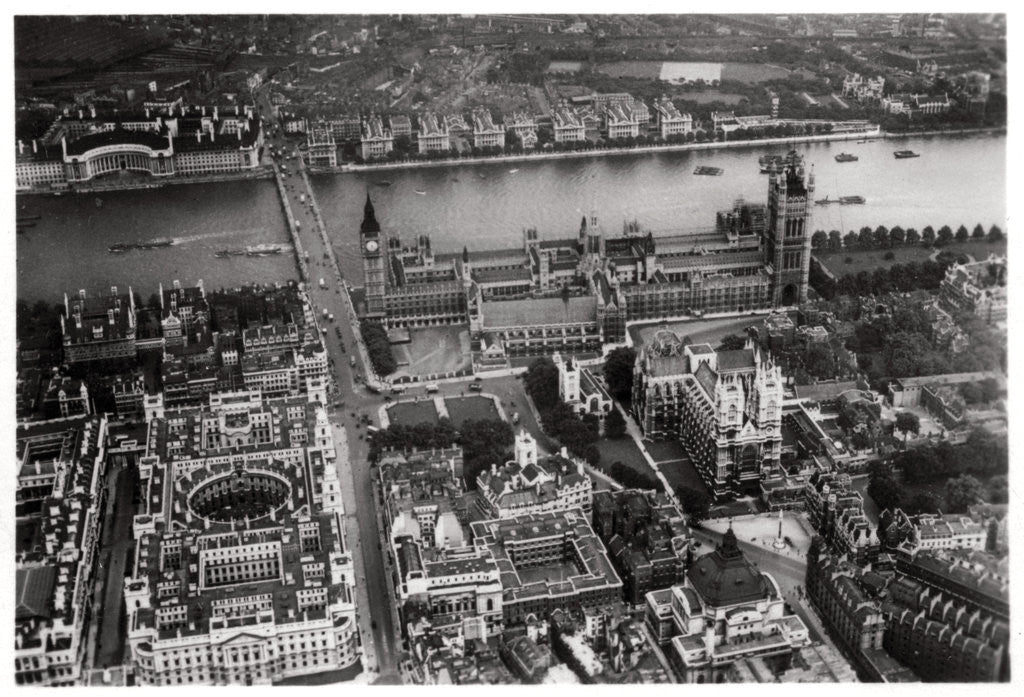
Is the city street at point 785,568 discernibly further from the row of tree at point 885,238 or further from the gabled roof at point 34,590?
the row of tree at point 885,238

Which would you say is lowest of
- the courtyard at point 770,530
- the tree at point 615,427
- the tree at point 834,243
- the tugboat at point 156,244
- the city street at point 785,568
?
the city street at point 785,568

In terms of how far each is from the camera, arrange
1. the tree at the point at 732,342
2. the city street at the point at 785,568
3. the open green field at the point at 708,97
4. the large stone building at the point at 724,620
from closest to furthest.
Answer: the large stone building at the point at 724,620
the city street at the point at 785,568
the tree at the point at 732,342
the open green field at the point at 708,97

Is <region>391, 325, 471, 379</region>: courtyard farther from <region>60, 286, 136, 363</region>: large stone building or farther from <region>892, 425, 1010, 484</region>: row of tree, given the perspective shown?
<region>892, 425, 1010, 484</region>: row of tree

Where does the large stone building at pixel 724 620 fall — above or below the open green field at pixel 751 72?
below

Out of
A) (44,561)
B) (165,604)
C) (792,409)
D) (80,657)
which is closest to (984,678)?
(792,409)

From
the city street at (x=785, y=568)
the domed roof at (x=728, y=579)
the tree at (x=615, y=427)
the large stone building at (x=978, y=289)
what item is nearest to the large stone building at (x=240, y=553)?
the domed roof at (x=728, y=579)

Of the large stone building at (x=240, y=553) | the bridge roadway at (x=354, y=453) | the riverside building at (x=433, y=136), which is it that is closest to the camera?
the large stone building at (x=240, y=553)

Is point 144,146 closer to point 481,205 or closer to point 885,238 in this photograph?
point 481,205

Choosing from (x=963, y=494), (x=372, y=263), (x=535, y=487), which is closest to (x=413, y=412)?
(x=535, y=487)
